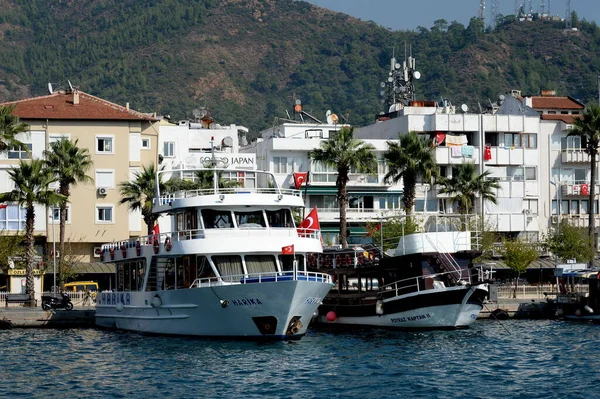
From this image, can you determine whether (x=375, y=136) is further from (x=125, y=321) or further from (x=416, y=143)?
(x=125, y=321)

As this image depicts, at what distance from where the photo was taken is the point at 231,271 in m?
49.3

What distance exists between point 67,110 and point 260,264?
1530 inches

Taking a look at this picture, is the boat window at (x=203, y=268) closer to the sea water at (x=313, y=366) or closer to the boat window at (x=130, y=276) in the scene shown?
the sea water at (x=313, y=366)

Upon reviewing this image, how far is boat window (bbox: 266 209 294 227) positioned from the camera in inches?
2035

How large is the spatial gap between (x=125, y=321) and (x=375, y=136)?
4933 centimetres

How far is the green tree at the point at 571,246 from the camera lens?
269 ft

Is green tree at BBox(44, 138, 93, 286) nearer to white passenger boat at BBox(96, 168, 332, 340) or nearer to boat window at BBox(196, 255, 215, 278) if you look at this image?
white passenger boat at BBox(96, 168, 332, 340)

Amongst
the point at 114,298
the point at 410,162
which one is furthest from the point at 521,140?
the point at 114,298

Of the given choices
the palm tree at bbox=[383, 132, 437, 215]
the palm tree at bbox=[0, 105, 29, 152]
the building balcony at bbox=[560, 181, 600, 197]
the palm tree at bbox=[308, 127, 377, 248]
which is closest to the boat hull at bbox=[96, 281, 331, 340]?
the palm tree at bbox=[0, 105, 29, 152]

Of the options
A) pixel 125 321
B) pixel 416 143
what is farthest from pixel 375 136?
pixel 125 321

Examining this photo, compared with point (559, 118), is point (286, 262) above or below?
below

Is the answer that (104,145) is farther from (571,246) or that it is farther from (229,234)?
(229,234)

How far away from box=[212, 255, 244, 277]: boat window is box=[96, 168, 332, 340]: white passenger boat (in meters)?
0.04

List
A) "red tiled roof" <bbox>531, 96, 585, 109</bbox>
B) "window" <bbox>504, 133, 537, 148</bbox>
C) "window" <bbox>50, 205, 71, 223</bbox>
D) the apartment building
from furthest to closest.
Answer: "red tiled roof" <bbox>531, 96, 585, 109</bbox>, "window" <bbox>504, 133, 537, 148</bbox>, the apartment building, "window" <bbox>50, 205, 71, 223</bbox>
